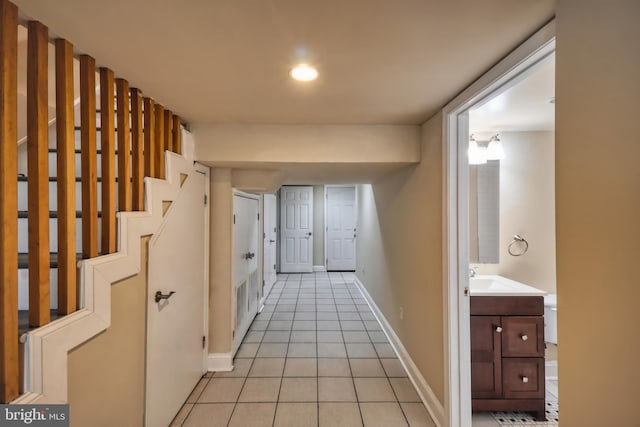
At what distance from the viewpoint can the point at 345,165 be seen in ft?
8.29

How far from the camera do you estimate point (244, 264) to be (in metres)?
3.39

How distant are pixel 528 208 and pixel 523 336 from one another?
124 centimetres

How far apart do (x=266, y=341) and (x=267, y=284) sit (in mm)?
1918

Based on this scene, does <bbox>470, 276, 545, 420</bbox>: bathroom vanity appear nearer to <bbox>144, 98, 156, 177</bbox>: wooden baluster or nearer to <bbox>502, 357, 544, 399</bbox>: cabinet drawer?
<bbox>502, 357, 544, 399</bbox>: cabinet drawer

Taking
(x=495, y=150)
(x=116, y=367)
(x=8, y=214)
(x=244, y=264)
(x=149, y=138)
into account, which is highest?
(x=495, y=150)

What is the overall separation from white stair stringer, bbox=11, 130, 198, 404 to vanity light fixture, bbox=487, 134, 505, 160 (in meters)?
2.61

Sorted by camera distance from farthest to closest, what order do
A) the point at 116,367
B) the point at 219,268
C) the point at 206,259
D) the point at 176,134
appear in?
the point at 219,268 < the point at 206,259 < the point at 176,134 < the point at 116,367

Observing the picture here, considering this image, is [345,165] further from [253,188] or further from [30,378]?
[30,378]

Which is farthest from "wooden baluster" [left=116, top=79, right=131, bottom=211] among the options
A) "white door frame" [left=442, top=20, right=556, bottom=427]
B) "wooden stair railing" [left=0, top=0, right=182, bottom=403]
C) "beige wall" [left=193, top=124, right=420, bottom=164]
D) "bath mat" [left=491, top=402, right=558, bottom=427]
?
"bath mat" [left=491, top=402, right=558, bottom=427]

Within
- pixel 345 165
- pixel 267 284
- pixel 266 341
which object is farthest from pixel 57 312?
pixel 267 284

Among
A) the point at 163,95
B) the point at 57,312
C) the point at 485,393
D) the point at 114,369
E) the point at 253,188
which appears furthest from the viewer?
the point at 253,188

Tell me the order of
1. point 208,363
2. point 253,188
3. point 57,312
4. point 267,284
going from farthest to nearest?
point 267,284 → point 253,188 → point 208,363 → point 57,312

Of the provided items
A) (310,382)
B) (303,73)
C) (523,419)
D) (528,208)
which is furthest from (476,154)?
(310,382)

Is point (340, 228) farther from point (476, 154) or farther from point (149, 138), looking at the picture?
point (149, 138)
